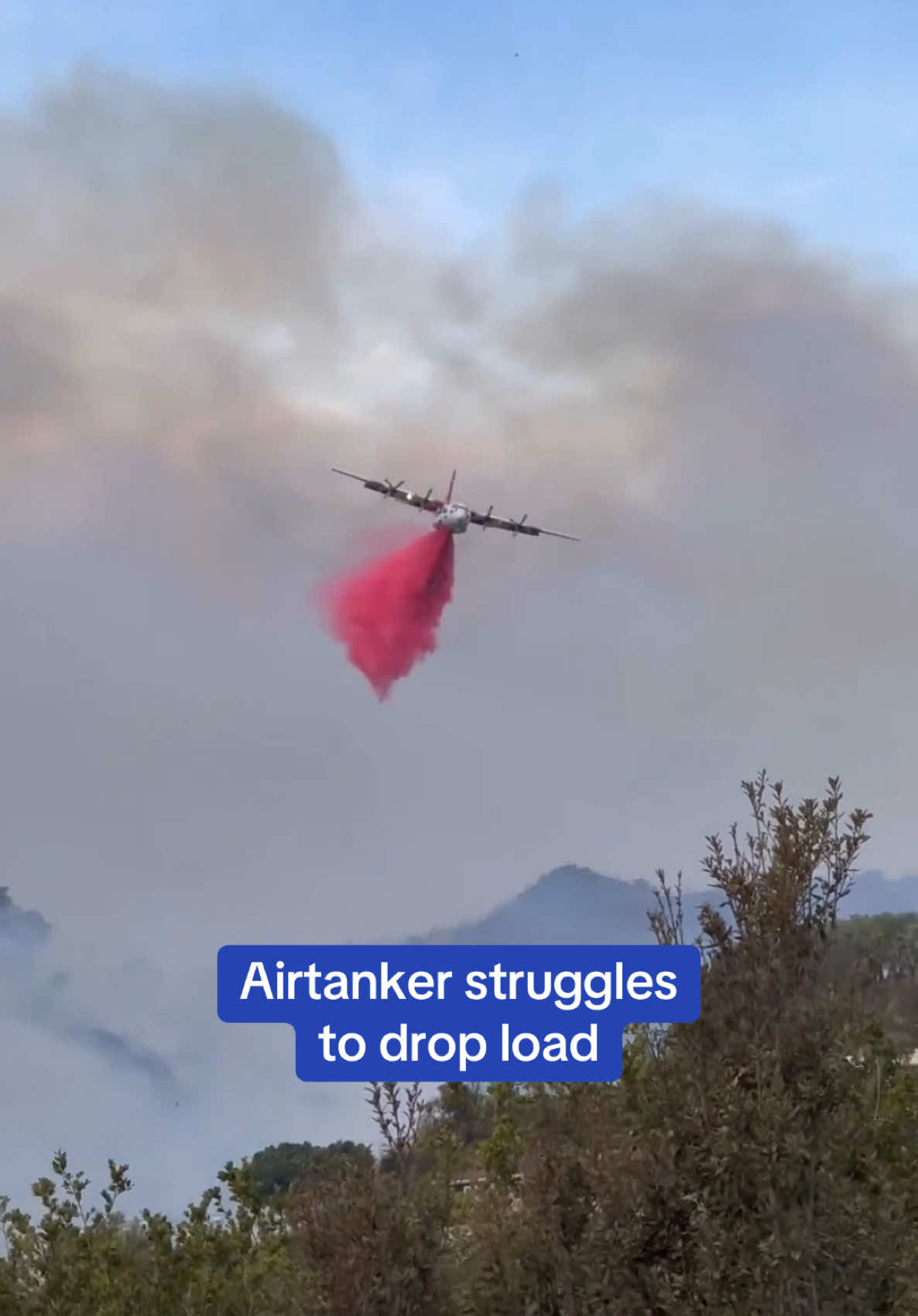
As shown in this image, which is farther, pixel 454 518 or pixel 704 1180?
pixel 454 518

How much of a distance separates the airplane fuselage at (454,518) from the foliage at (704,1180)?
5672 cm

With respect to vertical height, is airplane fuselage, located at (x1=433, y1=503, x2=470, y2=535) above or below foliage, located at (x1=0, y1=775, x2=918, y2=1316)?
above

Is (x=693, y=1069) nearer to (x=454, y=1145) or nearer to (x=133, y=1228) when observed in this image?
(x=454, y=1145)

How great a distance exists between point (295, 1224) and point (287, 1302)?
2746mm

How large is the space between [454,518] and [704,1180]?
60.0 meters

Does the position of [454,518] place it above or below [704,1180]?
above

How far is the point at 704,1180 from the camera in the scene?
1448cm

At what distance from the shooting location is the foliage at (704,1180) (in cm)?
1410

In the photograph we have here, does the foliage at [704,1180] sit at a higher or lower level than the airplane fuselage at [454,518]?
lower

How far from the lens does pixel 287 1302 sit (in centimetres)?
1692

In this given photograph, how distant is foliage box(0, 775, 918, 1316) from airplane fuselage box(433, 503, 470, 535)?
56.7 metres

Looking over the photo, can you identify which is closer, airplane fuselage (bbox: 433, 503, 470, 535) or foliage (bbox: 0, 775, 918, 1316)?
foliage (bbox: 0, 775, 918, 1316)

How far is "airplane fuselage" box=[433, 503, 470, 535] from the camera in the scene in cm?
7312

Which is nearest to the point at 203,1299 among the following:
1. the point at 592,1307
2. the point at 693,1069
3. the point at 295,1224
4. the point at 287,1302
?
the point at 287,1302
